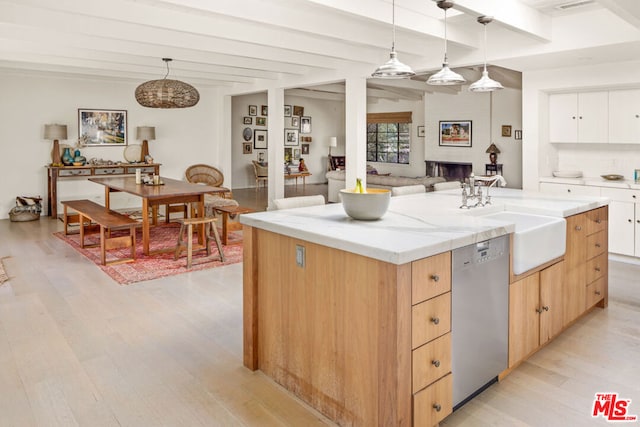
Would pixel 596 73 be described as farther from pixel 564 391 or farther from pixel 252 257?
pixel 252 257

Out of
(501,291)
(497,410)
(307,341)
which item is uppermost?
(501,291)

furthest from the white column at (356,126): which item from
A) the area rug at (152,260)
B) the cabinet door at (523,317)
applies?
the cabinet door at (523,317)

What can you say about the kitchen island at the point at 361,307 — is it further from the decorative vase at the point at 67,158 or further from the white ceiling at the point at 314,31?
the decorative vase at the point at 67,158

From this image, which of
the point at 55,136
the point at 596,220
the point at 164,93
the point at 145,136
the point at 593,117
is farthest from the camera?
the point at 145,136

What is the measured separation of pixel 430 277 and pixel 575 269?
1720 millimetres

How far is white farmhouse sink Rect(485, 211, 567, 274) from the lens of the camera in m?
2.52

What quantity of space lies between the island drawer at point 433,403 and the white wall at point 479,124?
311 inches

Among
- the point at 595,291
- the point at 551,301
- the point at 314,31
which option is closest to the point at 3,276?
the point at 314,31

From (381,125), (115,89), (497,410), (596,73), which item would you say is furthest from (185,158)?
(497,410)

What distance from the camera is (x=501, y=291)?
2408mm

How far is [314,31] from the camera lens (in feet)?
15.6

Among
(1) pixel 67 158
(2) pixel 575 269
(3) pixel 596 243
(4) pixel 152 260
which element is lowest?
(4) pixel 152 260

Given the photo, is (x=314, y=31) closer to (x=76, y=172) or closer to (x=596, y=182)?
(x=596, y=182)

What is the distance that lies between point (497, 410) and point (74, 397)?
2.05 metres
